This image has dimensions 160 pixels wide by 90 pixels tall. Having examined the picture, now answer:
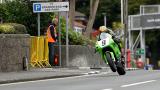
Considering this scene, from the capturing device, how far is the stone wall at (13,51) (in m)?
21.7

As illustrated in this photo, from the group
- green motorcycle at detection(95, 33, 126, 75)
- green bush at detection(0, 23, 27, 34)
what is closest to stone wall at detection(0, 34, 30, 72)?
green bush at detection(0, 23, 27, 34)

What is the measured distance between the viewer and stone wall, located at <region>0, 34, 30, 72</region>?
21.7m

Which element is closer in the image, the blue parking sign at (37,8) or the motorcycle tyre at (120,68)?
the motorcycle tyre at (120,68)

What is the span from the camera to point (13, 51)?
22.1 metres

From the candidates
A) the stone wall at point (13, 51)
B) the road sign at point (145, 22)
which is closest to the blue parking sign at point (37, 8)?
the stone wall at point (13, 51)

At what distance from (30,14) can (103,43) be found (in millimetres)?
7317

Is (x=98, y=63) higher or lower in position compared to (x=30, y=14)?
lower

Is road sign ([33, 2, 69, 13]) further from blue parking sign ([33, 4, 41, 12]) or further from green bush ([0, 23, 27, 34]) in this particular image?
green bush ([0, 23, 27, 34])

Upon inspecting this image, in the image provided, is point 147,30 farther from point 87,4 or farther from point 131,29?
point 87,4

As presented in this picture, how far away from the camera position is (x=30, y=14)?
89.4 ft

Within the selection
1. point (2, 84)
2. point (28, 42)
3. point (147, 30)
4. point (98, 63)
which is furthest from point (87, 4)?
point (2, 84)

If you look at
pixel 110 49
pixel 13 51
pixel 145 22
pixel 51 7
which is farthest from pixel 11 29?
pixel 145 22

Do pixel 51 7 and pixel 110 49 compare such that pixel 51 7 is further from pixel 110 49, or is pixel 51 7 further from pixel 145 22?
pixel 145 22

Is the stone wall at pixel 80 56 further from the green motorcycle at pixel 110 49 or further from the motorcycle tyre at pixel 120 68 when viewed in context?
the green motorcycle at pixel 110 49
